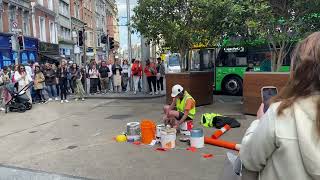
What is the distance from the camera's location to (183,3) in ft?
43.9

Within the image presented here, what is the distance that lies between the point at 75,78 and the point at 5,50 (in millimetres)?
11095

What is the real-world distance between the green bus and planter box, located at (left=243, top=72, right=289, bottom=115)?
6.65m

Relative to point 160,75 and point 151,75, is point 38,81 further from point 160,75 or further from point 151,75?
point 160,75

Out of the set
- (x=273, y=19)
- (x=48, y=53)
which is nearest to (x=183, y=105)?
(x=273, y=19)

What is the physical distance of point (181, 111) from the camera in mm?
8555

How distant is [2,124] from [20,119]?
2.86ft

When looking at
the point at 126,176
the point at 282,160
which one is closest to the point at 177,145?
the point at 126,176

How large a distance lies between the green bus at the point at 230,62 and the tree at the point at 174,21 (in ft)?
16.2

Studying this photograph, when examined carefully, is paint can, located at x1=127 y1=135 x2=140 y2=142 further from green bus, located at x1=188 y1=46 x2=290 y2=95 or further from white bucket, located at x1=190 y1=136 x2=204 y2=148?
green bus, located at x1=188 y1=46 x2=290 y2=95

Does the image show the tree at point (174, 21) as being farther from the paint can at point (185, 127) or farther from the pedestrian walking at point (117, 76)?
the pedestrian walking at point (117, 76)

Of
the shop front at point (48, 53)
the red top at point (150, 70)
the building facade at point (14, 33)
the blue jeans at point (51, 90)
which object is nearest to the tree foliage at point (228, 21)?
the red top at point (150, 70)

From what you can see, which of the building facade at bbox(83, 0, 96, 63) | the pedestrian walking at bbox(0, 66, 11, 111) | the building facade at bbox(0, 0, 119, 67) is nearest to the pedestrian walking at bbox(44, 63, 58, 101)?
the pedestrian walking at bbox(0, 66, 11, 111)

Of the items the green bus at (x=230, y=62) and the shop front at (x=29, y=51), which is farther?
the shop front at (x=29, y=51)

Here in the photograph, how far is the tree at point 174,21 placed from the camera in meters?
13.1
